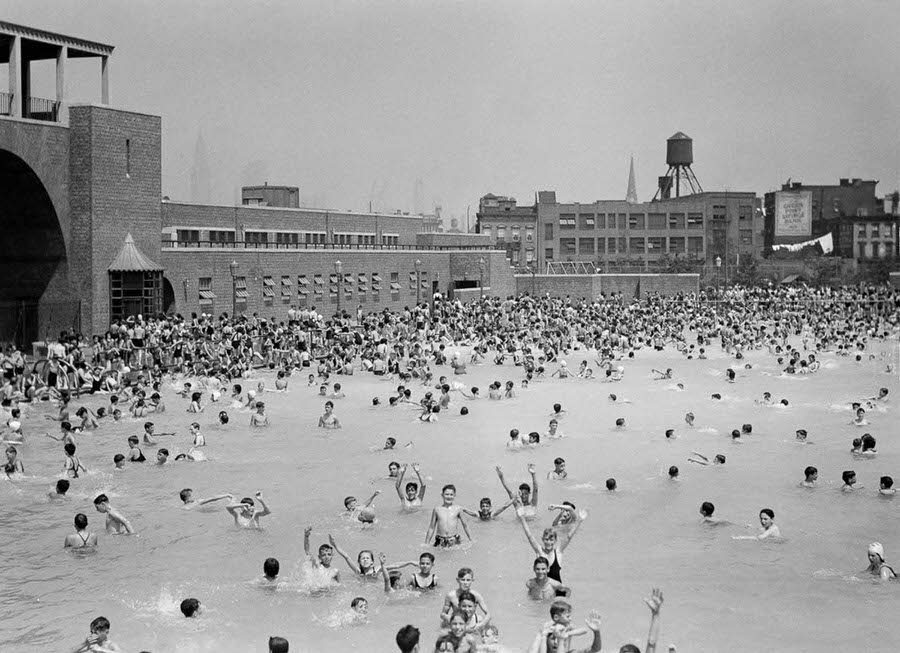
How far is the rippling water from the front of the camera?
47.9 ft

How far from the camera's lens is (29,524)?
1973 cm

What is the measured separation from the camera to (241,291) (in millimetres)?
50125

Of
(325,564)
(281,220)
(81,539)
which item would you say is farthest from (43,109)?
(325,564)

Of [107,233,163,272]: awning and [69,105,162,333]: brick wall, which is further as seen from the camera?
[107,233,163,272]: awning

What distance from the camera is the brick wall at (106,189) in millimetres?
40750

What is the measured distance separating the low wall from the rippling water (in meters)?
44.5

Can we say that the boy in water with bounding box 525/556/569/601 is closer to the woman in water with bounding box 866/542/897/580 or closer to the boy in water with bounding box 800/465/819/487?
the woman in water with bounding box 866/542/897/580

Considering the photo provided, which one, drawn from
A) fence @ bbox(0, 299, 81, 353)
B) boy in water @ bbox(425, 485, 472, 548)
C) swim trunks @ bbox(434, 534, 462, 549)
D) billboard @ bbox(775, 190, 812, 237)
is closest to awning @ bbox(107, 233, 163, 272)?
fence @ bbox(0, 299, 81, 353)

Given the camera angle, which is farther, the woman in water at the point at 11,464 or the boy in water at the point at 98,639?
the woman in water at the point at 11,464

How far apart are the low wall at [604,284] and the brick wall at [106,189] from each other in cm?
3748

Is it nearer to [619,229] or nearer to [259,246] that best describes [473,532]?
[259,246]

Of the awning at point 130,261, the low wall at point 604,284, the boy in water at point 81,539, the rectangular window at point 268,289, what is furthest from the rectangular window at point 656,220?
the boy in water at point 81,539

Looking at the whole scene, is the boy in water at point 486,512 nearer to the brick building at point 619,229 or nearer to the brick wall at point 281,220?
the brick wall at point 281,220

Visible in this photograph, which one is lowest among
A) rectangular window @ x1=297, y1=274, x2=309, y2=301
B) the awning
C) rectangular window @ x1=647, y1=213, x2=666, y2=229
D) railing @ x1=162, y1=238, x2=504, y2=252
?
rectangular window @ x1=297, y1=274, x2=309, y2=301
